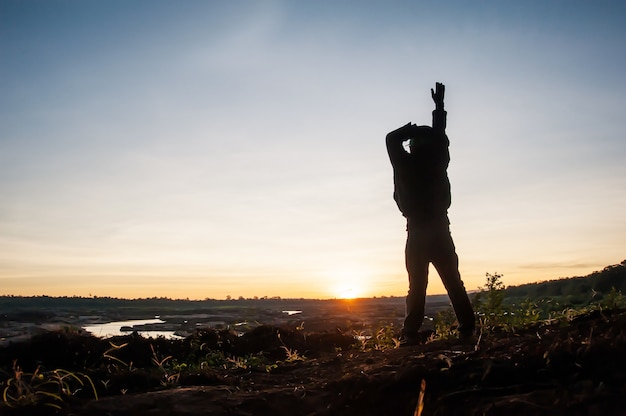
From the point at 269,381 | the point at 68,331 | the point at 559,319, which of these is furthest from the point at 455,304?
the point at 68,331

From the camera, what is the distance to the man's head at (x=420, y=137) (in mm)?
8945

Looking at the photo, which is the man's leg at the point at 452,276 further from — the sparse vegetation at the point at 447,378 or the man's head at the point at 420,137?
the man's head at the point at 420,137

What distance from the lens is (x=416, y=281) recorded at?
8828mm

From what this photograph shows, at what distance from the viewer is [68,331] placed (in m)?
12.7

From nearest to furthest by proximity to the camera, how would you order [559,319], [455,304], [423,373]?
[423,373], [559,319], [455,304]

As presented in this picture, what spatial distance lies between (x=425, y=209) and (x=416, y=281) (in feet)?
3.60

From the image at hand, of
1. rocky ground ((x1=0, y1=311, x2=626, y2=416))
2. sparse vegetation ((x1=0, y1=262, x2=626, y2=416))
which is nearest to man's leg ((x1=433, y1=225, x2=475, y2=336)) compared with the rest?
sparse vegetation ((x1=0, y1=262, x2=626, y2=416))

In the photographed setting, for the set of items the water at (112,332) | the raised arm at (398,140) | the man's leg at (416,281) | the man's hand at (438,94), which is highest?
the man's hand at (438,94)

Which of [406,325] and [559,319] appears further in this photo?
[406,325]

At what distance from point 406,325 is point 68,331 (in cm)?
779

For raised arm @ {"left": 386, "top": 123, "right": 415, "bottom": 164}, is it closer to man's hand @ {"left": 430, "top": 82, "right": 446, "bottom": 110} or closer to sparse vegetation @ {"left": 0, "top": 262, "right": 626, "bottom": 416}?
man's hand @ {"left": 430, "top": 82, "right": 446, "bottom": 110}

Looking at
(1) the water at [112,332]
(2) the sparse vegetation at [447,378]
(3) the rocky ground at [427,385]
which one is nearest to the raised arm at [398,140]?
(2) the sparse vegetation at [447,378]

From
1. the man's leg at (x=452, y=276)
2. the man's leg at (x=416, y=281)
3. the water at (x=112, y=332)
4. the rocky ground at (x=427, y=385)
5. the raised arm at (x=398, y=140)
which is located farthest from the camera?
the water at (x=112, y=332)

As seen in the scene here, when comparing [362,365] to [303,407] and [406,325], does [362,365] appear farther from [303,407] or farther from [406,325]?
[406,325]
